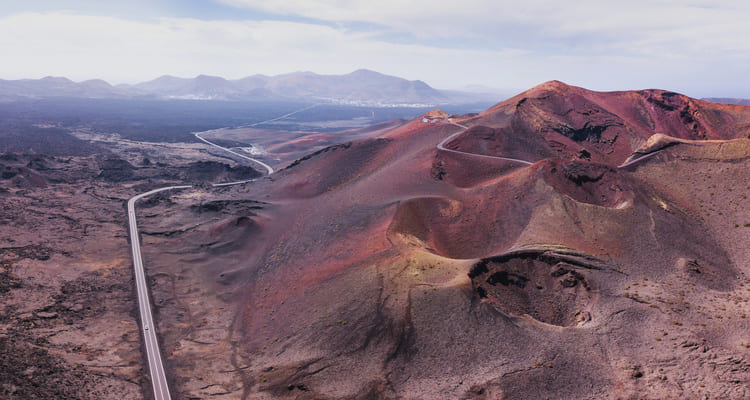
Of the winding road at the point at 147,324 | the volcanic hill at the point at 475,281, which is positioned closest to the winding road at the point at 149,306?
the winding road at the point at 147,324

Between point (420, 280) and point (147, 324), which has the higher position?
point (420, 280)

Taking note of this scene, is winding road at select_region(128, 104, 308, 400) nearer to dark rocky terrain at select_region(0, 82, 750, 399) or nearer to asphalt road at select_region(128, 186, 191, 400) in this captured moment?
asphalt road at select_region(128, 186, 191, 400)

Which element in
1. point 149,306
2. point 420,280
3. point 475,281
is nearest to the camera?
point 475,281

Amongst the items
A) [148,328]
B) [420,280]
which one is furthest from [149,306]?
[420,280]

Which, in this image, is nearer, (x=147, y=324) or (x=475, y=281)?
(x=475, y=281)

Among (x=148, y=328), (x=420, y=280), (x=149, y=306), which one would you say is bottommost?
(x=148, y=328)

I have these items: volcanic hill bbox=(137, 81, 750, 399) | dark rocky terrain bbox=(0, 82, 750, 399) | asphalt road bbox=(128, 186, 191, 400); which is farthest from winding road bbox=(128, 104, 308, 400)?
volcanic hill bbox=(137, 81, 750, 399)

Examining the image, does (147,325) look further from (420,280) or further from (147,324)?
(420,280)

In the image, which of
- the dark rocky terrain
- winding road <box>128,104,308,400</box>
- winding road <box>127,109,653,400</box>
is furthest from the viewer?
winding road <box>127,109,653,400</box>
